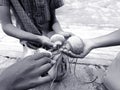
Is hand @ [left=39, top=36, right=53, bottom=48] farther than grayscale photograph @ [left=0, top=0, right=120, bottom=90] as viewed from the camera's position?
Yes

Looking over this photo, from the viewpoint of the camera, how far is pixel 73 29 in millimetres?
2701

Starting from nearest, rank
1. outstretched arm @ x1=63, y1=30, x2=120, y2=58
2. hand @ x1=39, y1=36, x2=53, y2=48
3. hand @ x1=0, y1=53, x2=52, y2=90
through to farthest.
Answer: hand @ x1=0, y1=53, x2=52, y2=90 → hand @ x1=39, y1=36, x2=53, y2=48 → outstretched arm @ x1=63, y1=30, x2=120, y2=58

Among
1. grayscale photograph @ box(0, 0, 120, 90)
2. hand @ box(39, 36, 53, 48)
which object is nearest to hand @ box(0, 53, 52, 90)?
grayscale photograph @ box(0, 0, 120, 90)

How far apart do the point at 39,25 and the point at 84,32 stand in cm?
90

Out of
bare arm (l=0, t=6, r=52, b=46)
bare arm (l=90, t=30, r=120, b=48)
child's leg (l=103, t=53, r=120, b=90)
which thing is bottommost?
child's leg (l=103, t=53, r=120, b=90)

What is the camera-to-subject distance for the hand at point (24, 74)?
104cm

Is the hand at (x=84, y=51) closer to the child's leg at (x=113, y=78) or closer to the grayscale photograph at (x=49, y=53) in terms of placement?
the grayscale photograph at (x=49, y=53)

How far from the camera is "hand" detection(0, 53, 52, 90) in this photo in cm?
104

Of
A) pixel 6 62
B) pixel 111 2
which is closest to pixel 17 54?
pixel 6 62

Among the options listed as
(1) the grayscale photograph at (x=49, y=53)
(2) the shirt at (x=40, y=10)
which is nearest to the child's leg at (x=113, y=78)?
(1) the grayscale photograph at (x=49, y=53)

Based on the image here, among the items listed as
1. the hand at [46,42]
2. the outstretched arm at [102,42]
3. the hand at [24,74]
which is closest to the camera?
the hand at [24,74]

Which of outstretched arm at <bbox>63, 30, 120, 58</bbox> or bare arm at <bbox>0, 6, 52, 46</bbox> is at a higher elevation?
bare arm at <bbox>0, 6, 52, 46</bbox>

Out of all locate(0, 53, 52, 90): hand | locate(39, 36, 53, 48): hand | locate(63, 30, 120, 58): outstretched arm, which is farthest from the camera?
locate(63, 30, 120, 58): outstretched arm

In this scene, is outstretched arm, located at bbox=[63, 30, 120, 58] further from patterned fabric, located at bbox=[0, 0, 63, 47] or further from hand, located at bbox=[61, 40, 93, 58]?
patterned fabric, located at bbox=[0, 0, 63, 47]
